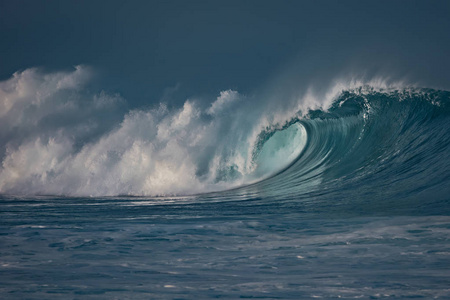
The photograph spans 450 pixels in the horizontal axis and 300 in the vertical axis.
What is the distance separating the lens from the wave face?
9242 mm

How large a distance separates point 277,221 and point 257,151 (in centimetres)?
627

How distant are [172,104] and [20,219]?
7882 millimetres

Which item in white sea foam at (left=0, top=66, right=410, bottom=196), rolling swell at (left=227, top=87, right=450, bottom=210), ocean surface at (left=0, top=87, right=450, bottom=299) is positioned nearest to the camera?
ocean surface at (left=0, top=87, right=450, bottom=299)

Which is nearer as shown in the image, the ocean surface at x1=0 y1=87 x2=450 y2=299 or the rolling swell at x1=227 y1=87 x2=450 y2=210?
the ocean surface at x1=0 y1=87 x2=450 y2=299

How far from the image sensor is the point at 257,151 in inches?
480

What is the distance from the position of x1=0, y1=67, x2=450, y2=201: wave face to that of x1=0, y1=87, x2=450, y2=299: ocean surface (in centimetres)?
4

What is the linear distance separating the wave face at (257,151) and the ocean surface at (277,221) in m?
0.04

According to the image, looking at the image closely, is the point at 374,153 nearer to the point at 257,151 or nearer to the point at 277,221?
the point at 257,151

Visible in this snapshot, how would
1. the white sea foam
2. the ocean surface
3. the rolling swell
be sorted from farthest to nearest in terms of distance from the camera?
the white sea foam, the rolling swell, the ocean surface

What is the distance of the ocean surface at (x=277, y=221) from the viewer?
3.55 metres

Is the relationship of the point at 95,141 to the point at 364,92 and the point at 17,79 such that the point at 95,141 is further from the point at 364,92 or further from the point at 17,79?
the point at 364,92

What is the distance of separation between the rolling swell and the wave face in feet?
0.07

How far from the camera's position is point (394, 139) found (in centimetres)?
1059

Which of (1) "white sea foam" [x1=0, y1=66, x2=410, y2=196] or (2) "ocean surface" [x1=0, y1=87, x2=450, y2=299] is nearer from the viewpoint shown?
(2) "ocean surface" [x1=0, y1=87, x2=450, y2=299]
